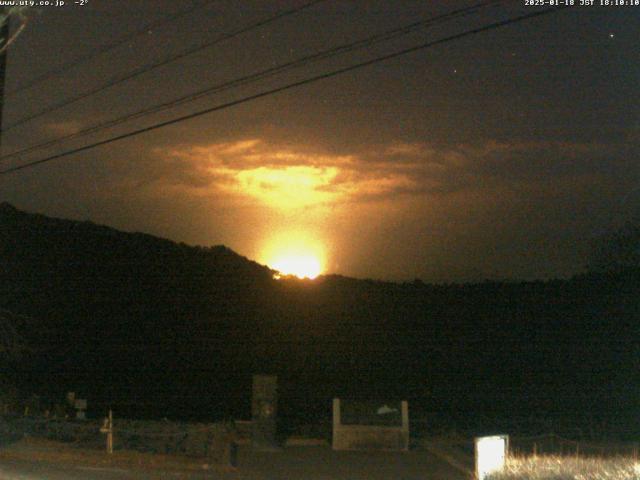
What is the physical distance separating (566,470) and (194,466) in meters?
8.05

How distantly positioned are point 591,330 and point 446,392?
7763 mm

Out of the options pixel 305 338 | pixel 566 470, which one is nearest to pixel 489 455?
pixel 566 470

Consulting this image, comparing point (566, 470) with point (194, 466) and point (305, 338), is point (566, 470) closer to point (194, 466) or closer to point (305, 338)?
point (194, 466)

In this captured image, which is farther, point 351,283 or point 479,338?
point 351,283

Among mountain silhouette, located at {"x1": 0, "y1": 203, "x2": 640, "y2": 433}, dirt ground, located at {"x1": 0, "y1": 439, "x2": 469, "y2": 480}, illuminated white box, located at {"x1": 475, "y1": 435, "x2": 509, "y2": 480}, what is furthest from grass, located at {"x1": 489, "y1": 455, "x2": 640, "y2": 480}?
mountain silhouette, located at {"x1": 0, "y1": 203, "x2": 640, "y2": 433}

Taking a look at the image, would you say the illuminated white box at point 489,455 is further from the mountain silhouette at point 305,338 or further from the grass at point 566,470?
the mountain silhouette at point 305,338

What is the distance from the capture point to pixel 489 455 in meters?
13.9

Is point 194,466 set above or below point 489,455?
below

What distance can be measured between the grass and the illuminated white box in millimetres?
226

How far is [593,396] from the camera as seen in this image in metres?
34.6

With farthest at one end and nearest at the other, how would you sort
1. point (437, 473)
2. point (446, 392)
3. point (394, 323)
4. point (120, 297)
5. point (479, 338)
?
1. point (120, 297)
2. point (394, 323)
3. point (479, 338)
4. point (446, 392)
5. point (437, 473)

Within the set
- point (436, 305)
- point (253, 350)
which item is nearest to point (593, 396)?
point (436, 305)

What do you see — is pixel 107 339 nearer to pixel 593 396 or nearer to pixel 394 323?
pixel 394 323

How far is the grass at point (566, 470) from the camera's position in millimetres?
11050
